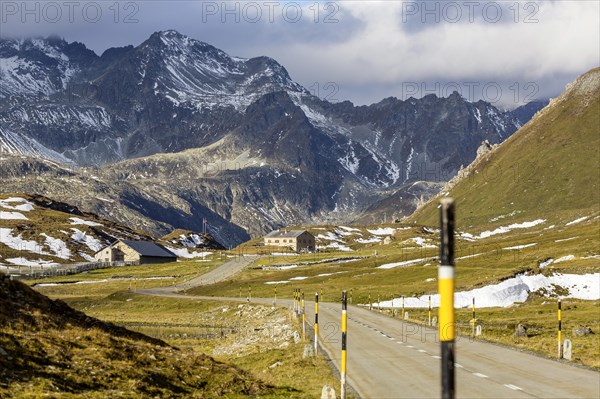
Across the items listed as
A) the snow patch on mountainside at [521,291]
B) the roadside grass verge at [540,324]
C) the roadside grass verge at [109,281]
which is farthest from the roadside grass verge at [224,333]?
the snow patch on mountainside at [521,291]

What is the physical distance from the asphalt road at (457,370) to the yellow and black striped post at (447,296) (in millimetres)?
13938

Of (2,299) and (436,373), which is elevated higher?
(2,299)

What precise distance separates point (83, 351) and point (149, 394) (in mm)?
4210

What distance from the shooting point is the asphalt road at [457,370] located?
70.5ft

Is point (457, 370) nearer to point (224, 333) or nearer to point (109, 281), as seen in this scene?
point (224, 333)

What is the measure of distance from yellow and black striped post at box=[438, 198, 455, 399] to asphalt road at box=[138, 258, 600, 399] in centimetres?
1394

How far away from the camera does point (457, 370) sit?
26.5 metres

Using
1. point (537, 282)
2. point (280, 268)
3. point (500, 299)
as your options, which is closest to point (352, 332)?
point (500, 299)

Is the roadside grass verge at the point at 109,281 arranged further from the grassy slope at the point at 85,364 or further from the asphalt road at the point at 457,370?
the grassy slope at the point at 85,364

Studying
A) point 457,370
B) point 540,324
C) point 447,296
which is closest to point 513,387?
point 457,370

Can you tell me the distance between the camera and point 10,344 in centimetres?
2005

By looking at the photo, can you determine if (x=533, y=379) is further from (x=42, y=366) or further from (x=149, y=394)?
(x=42, y=366)

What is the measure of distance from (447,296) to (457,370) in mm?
20238

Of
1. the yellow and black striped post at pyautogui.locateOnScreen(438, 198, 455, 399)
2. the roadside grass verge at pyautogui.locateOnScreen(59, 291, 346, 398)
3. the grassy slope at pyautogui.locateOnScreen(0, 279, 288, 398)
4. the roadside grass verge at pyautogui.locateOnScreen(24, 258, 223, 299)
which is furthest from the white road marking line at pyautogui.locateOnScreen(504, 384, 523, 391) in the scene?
the roadside grass verge at pyautogui.locateOnScreen(24, 258, 223, 299)
